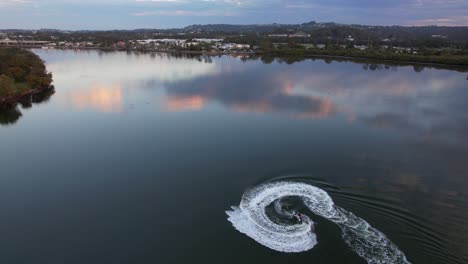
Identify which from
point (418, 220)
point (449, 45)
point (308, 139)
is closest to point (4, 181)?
point (308, 139)

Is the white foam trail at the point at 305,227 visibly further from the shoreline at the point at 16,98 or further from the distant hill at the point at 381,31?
the distant hill at the point at 381,31

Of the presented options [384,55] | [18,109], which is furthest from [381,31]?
[18,109]

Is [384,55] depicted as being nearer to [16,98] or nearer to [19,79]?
[19,79]

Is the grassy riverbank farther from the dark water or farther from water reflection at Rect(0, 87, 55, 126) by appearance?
water reflection at Rect(0, 87, 55, 126)

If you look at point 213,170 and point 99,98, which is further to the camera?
point 99,98

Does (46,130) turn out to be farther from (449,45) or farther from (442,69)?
(449,45)

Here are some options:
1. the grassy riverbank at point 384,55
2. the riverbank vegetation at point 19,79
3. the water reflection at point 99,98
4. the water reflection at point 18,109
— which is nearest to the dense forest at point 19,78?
the riverbank vegetation at point 19,79

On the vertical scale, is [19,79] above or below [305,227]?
above

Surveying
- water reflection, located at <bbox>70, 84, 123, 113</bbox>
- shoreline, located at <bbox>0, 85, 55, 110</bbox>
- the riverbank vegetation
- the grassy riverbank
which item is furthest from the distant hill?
shoreline, located at <bbox>0, 85, 55, 110</bbox>
